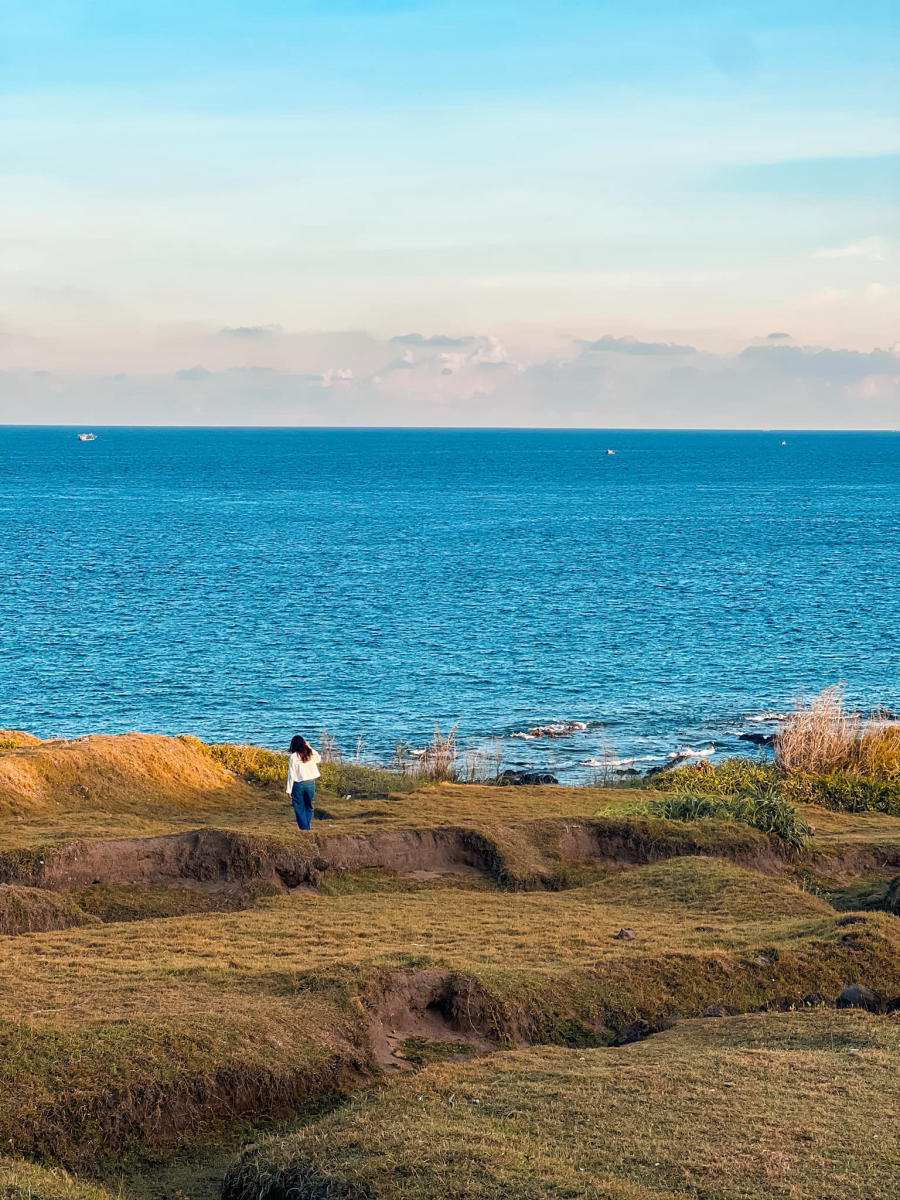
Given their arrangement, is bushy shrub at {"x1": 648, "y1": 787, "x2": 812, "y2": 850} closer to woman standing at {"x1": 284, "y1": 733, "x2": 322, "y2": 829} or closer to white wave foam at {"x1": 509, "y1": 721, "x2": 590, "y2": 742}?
woman standing at {"x1": 284, "y1": 733, "x2": 322, "y2": 829}

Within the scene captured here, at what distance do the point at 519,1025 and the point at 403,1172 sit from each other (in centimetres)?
546

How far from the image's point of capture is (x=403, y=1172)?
10734 millimetres

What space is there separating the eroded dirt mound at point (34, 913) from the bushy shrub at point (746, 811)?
13090 mm

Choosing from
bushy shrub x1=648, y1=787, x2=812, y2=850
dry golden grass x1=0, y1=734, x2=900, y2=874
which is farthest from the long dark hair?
bushy shrub x1=648, y1=787, x2=812, y2=850

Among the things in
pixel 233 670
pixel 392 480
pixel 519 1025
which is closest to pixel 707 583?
pixel 233 670

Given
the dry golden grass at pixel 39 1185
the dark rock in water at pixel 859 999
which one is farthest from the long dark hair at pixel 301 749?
the dry golden grass at pixel 39 1185

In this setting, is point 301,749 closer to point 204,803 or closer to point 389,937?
point 204,803

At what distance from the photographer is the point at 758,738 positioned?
44.1 metres

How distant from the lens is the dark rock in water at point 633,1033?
15.7 meters

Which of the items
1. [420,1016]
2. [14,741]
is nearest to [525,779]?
[14,741]

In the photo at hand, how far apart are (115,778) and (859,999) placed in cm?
1826

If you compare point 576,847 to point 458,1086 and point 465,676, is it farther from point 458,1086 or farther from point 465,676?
point 465,676

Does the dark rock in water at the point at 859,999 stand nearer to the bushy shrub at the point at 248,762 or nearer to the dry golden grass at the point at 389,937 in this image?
the dry golden grass at the point at 389,937

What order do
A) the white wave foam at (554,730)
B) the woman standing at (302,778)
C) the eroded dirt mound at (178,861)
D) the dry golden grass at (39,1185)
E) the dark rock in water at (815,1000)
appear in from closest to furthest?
the dry golden grass at (39,1185) < the dark rock in water at (815,1000) < the eroded dirt mound at (178,861) < the woman standing at (302,778) < the white wave foam at (554,730)
